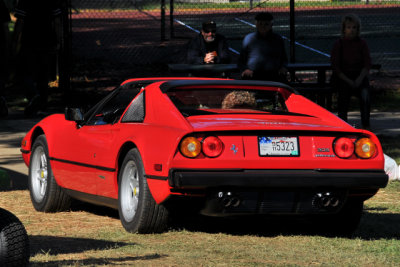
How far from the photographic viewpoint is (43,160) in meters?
9.13

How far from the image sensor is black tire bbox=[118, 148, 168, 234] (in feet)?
23.7

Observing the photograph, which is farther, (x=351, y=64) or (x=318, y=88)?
(x=318, y=88)

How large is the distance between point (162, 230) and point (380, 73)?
49.0 ft

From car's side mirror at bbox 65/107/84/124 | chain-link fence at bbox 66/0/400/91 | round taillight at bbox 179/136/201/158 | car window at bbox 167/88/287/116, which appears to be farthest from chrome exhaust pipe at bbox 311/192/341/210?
chain-link fence at bbox 66/0/400/91

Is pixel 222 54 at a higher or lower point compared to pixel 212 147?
higher

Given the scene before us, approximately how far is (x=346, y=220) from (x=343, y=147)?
28.2 inches

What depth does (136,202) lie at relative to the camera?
7516 millimetres

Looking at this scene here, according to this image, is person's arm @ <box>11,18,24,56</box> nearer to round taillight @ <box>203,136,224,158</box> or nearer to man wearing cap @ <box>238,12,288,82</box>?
man wearing cap @ <box>238,12,288,82</box>

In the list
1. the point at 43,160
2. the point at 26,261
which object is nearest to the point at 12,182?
the point at 43,160

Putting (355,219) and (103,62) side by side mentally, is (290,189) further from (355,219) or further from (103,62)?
(103,62)

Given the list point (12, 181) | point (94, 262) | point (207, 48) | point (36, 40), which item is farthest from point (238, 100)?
point (36, 40)

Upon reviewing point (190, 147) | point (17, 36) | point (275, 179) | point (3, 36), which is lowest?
point (275, 179)

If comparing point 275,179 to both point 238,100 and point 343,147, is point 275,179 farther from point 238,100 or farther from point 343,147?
point 238,100

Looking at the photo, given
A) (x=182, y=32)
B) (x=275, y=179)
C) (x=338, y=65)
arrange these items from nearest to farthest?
(x=275, y=179) < (x=338, y=65) < (x=182, y=32)
